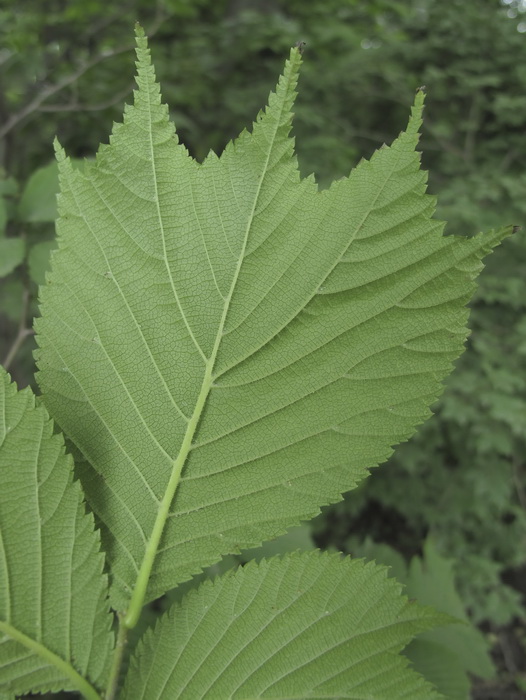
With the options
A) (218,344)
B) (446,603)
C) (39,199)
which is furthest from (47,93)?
(446,603)

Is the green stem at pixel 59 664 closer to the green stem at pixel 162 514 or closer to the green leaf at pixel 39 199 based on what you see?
the green stem at pixel 162 514

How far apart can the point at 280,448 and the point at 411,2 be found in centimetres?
447

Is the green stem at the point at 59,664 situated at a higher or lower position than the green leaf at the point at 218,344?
lower

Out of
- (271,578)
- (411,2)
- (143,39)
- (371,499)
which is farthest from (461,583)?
(411,2)

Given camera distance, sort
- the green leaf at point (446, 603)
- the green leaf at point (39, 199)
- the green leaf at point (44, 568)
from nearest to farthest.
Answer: the green leaf at point (44, 568)
the green leaf at point (446, 603)
the green leaf at point (39, 199)

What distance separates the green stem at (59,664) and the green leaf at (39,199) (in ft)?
2.73

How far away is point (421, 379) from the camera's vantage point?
1.44 ft

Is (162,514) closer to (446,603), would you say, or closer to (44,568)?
(44,568)

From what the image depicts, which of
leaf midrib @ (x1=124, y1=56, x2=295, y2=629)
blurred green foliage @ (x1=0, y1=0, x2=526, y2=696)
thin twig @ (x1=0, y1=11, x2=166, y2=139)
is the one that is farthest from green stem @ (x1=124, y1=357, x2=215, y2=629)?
blurred green foliage @ (x1=0, y1=0, x2=526, y2=696)

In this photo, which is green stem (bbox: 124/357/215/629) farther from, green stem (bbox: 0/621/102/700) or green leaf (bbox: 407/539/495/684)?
green leaf (bbox: 407/539/495/684)

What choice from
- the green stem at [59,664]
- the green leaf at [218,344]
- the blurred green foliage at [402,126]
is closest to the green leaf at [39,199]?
the green leaf at [218,344]

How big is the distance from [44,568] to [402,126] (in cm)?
353

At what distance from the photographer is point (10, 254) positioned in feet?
3.34

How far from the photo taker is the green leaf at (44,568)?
409mm
